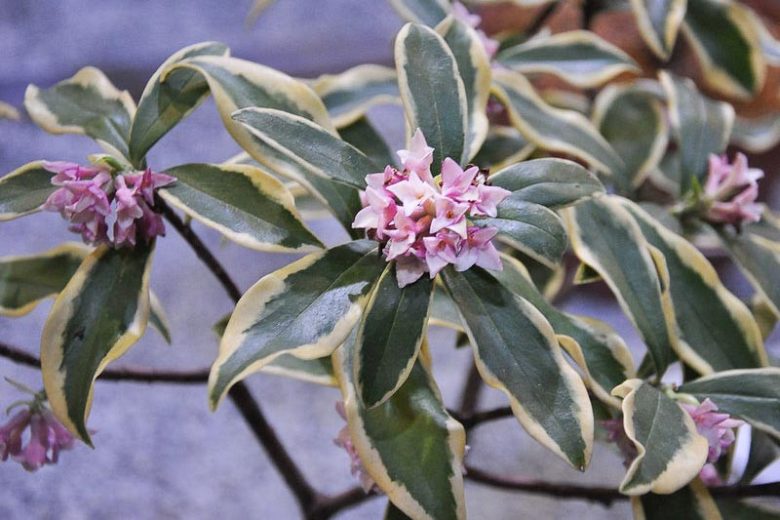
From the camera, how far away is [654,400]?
0.53 metres

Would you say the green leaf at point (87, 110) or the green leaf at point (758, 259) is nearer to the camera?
the green leaf at point (87, 110)

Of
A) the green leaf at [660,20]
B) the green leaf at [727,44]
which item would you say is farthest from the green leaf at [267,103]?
the green leaf at [727,44]

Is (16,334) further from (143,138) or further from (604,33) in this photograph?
(604,33)

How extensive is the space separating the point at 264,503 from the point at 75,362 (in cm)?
55

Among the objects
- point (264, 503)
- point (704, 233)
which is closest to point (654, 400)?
point (704, 233)

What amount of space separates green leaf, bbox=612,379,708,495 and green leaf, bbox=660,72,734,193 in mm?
365

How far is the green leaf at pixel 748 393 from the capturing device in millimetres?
560

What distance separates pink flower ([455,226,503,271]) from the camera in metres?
0.48

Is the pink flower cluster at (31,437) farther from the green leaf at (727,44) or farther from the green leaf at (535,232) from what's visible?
the green leaf at (727,44)

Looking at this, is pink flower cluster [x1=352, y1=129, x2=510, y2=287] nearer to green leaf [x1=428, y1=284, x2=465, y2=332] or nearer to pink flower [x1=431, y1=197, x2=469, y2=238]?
pink flower [x1=431, y1=197, x2=469, y2=238]

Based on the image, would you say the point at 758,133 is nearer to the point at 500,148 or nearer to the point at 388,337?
the point at 500,148

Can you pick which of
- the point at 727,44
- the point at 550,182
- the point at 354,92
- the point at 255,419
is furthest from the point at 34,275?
→ the point at 727,44

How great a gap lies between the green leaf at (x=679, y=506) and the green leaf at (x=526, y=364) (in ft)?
0.47

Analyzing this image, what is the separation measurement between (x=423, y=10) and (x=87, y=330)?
1.65 ft
